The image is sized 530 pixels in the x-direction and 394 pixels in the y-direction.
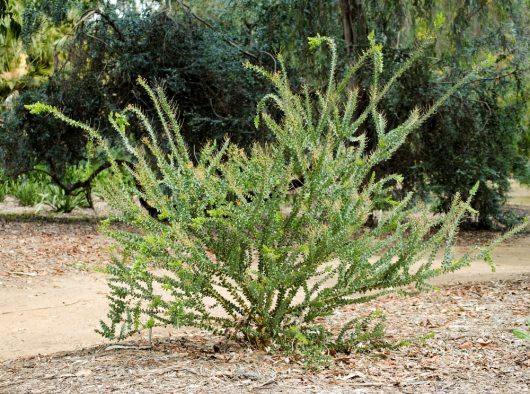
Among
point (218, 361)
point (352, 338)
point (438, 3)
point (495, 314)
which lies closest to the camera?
point (218, 361)

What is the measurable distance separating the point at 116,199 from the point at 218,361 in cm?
107

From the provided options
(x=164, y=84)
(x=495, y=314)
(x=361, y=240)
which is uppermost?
(x=164, y=84)

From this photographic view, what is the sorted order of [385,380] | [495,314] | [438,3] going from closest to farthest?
[385,380]
[495,314]
[438,3]

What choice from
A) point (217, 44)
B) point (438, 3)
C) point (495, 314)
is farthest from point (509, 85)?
point (495, 314)

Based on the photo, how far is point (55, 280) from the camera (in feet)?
29.6

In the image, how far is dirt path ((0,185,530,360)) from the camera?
6.43 m

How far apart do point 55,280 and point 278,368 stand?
Result: 5.20 meters

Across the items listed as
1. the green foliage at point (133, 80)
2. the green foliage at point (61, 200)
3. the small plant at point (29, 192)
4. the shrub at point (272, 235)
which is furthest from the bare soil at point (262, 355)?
the small plant at point (29, 192)

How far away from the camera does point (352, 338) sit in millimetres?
4754

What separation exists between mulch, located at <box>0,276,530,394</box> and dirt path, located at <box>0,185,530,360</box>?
23.9 inches

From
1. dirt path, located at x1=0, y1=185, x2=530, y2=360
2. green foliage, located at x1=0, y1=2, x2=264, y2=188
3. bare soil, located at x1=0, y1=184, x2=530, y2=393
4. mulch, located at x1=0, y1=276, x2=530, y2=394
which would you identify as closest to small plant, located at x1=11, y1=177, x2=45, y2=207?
green foliage, located at x1=0, y1=2, x2=264, y2=188

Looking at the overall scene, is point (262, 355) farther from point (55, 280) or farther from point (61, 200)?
point (61, 200)

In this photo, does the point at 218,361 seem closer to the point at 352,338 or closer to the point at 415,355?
the point at 352,338

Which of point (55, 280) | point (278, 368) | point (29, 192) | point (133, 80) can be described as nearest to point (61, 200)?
point (29, 192)
